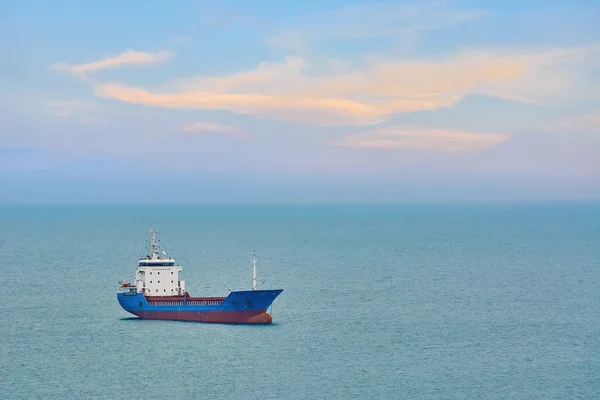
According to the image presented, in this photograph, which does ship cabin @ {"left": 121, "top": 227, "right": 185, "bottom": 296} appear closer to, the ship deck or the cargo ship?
the cargo ship

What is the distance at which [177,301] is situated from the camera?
81.6 metres

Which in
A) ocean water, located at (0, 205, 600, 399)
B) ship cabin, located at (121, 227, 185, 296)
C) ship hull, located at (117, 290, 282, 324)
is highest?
ship cabin, located at (121, 227, 185, 296)

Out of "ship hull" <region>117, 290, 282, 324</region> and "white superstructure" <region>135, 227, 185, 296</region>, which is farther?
"white superstructure" <region>135, 227, 185, 296</region>

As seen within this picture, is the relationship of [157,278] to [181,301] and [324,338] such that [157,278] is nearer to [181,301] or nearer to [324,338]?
[181,301]

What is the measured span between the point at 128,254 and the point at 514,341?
97.8 metres

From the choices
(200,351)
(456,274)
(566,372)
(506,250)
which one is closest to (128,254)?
(456,274)

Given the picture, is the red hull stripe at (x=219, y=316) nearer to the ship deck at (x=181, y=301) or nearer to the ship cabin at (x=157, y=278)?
the ship deck at (x=181, y=301)

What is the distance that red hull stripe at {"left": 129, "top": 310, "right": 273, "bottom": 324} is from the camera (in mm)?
79562

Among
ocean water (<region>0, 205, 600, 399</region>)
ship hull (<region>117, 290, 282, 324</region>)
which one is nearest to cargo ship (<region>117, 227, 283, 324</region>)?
ship hull (<region>117, 290, 282, 324</region>)

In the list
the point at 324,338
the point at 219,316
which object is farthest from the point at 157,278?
the point at 324,338

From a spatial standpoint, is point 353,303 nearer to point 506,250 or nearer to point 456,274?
point 456,274

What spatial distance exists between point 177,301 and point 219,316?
465 cm

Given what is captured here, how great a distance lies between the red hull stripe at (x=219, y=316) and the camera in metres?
79.6

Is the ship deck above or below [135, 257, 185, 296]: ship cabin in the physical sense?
A: below
